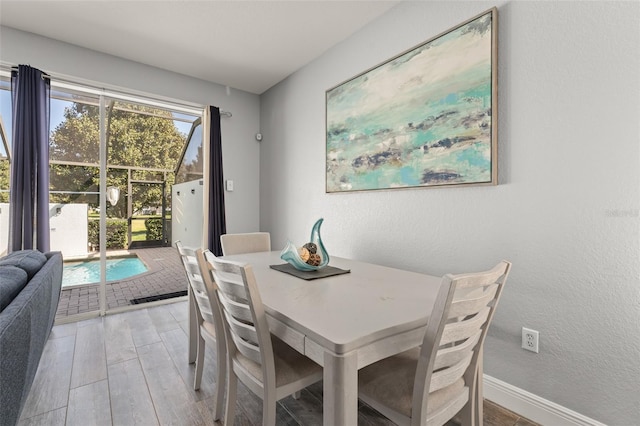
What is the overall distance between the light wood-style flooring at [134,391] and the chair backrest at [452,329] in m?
0.71

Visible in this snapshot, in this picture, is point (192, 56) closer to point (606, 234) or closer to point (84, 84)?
point (84, 84)

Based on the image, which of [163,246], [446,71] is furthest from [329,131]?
[163,246]

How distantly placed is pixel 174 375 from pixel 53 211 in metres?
2.20

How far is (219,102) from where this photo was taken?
3641 millimetres

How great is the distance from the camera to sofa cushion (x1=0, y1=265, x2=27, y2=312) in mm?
1284

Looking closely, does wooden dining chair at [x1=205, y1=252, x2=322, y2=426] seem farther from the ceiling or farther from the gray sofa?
the ceiling

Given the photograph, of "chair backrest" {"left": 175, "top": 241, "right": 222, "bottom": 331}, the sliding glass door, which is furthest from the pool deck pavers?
"chair backrest" {"left": 175, "top": 241, "right": 222, "bottom": 331}

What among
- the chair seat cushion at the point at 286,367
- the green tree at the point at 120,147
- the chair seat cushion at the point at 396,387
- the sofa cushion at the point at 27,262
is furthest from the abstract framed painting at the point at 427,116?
the green tree at the point at 120,147

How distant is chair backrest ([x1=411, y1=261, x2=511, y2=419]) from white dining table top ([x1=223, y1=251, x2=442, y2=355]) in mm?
105

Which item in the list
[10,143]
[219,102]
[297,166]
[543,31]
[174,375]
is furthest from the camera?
[219,102]

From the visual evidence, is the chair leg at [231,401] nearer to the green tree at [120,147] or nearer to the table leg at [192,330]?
the table leg at [192,330]

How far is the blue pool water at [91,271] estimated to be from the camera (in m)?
3.17

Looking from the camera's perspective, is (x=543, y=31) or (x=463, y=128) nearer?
(x=543, y=31)

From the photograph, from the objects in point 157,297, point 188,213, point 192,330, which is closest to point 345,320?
point 192,330
